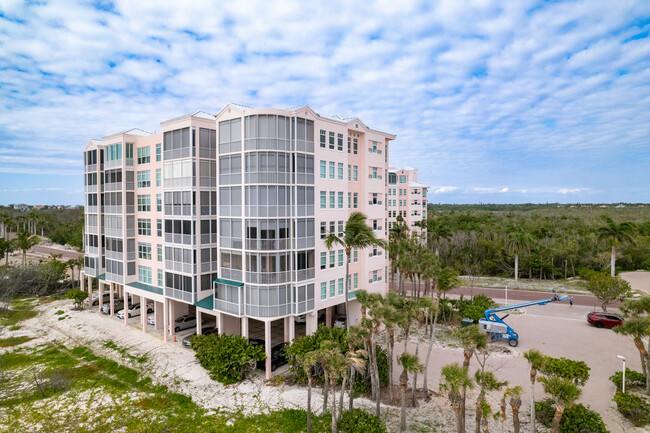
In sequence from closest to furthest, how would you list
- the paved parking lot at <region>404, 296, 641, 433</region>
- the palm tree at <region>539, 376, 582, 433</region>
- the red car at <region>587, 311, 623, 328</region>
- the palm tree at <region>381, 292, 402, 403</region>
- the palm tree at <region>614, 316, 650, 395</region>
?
the palm tree at <region>539, 376, 582, 433</region>
the palm tree at <region>381, 292, 402, 403</region>
the palm tree at <region>614, 316, 650, 395</region>
the paved parking lot at <region>404, 296, 641, 433</region>
the red car at <region>587, 311, 623, 328</region>

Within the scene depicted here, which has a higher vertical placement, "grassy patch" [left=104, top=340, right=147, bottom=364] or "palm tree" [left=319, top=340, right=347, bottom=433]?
"palm tree" [left=319, top=340, right=347, bottom=433]

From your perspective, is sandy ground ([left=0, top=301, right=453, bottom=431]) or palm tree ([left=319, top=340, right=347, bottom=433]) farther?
sandy ground ([left=0, top=301, right=453, bottom=431])

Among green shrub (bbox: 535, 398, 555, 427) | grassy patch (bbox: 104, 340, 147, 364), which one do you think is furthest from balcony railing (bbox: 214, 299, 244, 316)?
green shrub (bbox: 535, 398, 555, 427)

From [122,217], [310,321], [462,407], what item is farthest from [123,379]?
[462,407]

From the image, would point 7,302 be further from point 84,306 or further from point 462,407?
point 462,407

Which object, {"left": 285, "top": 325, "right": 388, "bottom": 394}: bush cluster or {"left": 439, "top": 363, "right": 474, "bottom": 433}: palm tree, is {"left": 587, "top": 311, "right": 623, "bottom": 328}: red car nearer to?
{"left": 285, "top": 325, "right": 388, "bottom": 394}: bush cluster

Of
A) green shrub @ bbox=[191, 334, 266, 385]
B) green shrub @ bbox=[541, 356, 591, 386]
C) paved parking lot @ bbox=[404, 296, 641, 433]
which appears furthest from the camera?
green shrub @ bbox=[191, 334, 266, 385]

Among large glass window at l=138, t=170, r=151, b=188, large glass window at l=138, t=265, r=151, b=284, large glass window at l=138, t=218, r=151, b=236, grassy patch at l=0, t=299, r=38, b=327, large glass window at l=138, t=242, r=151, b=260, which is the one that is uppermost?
large glass window at l=138, t=170, r=151, b=188
